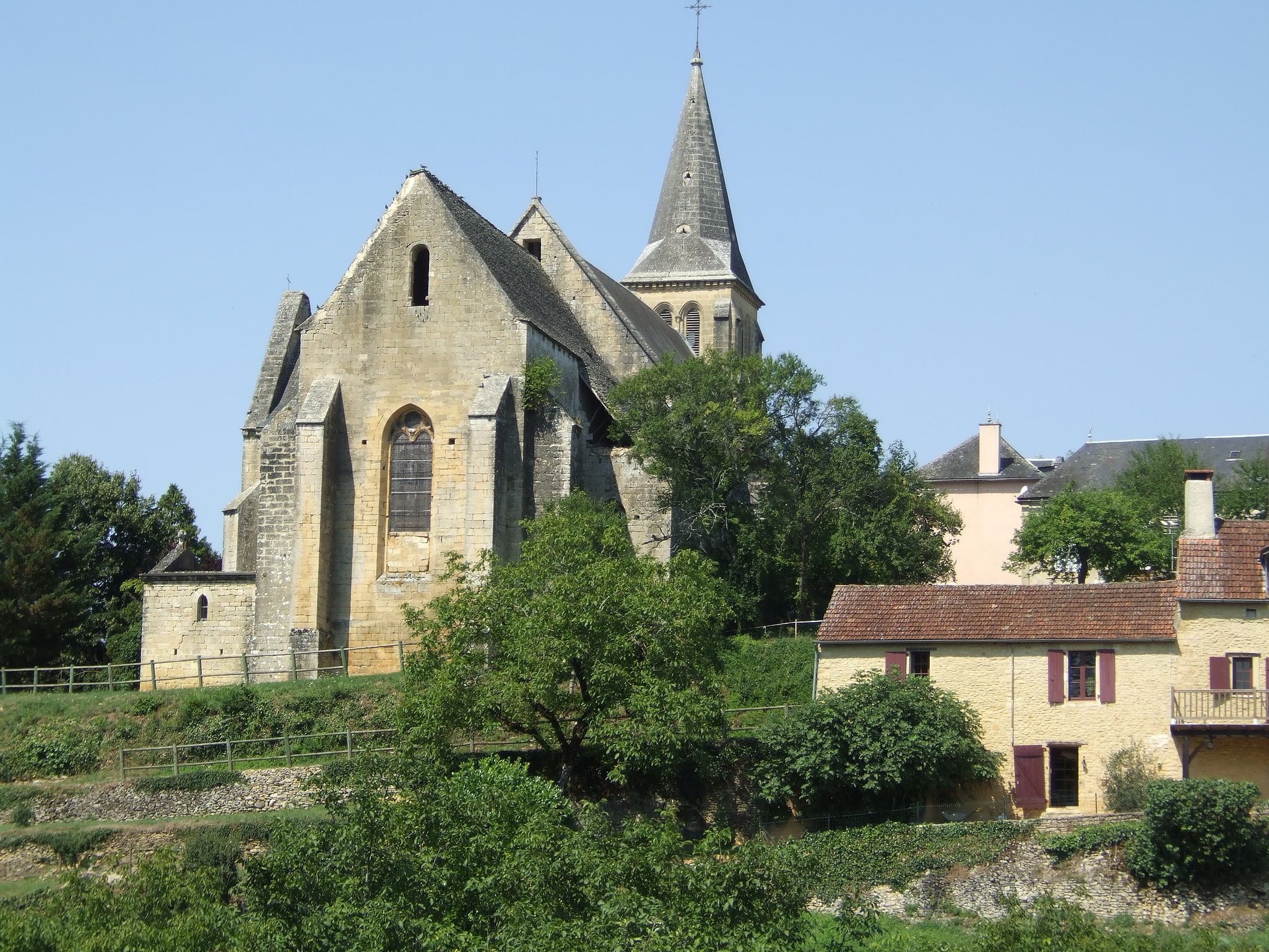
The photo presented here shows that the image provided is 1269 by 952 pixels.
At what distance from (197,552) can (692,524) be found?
2347 centimetres

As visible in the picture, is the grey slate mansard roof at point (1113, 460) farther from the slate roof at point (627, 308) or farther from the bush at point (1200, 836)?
the bush at point (1200, 836)

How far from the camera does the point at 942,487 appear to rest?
204 ft

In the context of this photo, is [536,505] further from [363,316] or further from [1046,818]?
[1046,818]

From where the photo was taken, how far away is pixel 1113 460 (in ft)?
189

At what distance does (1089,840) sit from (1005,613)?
599 centimetres

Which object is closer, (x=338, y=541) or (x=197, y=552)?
(x=338, y=541)

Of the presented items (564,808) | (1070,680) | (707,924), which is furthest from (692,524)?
(707,924)

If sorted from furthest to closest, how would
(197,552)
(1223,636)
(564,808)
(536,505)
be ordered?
(197,552), (536,505), (1223,636), (564,808)

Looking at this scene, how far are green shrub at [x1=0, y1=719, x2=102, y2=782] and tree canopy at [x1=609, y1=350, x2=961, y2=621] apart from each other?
1421cm

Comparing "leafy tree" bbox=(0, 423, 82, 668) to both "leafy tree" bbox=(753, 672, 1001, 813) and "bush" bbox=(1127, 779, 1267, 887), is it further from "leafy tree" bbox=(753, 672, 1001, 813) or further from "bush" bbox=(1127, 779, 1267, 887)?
"bush" bbox=(1127, 779, 1267, 887)

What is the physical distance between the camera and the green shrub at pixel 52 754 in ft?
115

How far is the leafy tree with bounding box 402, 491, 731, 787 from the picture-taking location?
30938 mm

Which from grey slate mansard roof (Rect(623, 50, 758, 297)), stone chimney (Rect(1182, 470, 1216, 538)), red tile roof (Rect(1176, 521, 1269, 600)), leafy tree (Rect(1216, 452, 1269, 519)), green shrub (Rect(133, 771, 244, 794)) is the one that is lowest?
green shrub (Rect(133, 771, 244, 794))

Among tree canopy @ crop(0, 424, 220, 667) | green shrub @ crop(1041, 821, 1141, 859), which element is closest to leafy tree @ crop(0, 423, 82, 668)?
tree canopy @ crop(0, 424, 220, 667)
